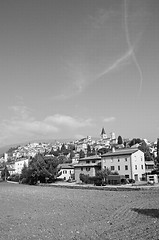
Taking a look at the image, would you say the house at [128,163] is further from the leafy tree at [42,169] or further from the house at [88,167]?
→ the leafy tree at [42,169]

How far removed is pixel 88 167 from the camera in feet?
247

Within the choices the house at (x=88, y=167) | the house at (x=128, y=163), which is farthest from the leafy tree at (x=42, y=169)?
the house at (x=128, y=163)

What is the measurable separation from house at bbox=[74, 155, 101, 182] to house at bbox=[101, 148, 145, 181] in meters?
3.91

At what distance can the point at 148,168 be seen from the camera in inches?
3105

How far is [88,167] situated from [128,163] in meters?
13.7

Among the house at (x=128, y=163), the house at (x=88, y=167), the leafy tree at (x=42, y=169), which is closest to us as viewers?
the house at (x=128, y=163)

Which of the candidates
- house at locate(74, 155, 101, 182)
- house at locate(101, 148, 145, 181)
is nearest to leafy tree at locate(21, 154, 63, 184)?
house at locate(74, 155, 101, 182)

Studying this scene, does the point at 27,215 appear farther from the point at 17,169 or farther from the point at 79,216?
the point at 17,169

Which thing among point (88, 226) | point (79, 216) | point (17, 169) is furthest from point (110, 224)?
point (17, 169)

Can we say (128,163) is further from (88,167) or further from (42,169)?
(42,169)

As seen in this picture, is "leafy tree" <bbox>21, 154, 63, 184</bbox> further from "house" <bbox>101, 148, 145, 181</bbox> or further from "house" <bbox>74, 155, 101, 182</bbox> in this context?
"house" <bbox>101, 148, 145, 181</bbox>

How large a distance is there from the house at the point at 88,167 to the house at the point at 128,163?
3913 millimetres

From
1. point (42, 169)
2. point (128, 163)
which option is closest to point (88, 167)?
point (128, 163)

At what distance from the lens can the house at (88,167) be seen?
74.6 meters
